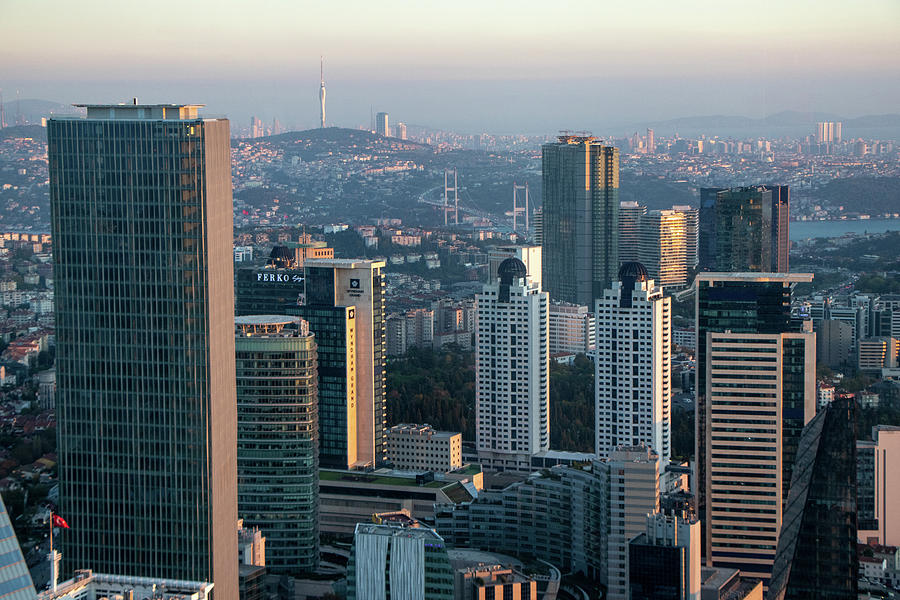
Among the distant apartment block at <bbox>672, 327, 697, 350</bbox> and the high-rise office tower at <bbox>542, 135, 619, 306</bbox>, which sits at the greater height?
the high-rise office tower at <bbox>542, 135, 619, 306</bbox>

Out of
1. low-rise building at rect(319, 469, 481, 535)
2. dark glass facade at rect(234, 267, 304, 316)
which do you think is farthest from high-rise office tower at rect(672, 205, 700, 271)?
low-rise building at rect(319, 469, 481, 535)

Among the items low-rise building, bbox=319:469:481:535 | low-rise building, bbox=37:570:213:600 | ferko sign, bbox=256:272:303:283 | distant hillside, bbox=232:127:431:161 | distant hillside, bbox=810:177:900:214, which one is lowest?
low-rise building, bbox=319:469:481:535

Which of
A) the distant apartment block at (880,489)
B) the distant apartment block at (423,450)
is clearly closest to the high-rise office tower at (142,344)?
the distant apartment block at (423,450)

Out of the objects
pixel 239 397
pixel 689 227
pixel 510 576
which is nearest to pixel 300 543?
pixel 239 397

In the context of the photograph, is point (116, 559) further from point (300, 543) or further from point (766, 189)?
point (766, 189)

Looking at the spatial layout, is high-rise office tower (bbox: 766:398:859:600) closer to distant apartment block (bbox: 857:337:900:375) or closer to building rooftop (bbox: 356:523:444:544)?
building rooftop (bbox: 356:523:444:544)

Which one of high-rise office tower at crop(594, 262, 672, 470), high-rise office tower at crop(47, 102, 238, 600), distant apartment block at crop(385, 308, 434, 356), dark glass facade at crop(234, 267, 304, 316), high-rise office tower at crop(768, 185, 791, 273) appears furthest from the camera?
high-rise office tower at crop(768, 185, 791, 273)

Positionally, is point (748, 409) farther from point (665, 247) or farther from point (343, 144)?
point (343, 144)
